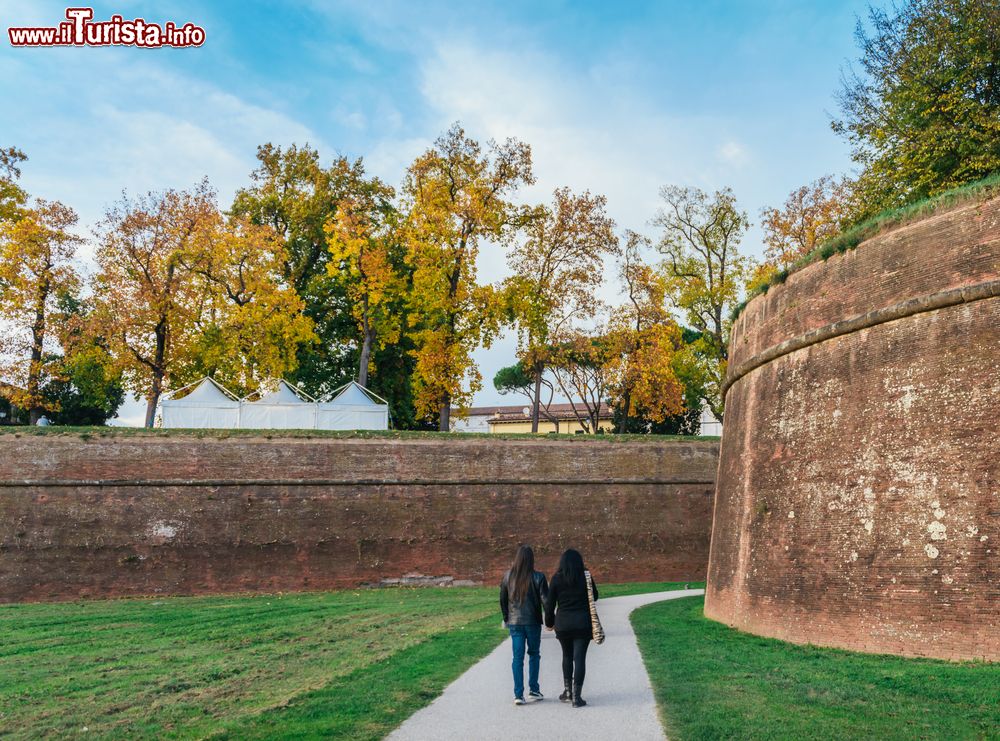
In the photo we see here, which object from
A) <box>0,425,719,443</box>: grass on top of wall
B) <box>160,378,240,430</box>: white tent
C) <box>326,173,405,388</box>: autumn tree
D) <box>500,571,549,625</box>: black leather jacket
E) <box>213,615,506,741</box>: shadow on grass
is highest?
<box>326,173,405,388</box>: autumn tree

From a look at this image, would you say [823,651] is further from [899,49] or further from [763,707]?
[899,49]

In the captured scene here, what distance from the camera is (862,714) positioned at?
671cm

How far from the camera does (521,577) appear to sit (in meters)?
7.55

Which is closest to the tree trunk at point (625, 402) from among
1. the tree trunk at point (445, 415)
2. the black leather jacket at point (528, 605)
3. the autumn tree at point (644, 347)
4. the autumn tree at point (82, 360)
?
the autumn tree at point (644, 347)

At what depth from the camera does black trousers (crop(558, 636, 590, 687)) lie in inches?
283

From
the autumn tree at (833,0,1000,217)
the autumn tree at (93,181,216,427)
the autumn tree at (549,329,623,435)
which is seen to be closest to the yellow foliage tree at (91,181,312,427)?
the autumn tree at (93,181,216,427)

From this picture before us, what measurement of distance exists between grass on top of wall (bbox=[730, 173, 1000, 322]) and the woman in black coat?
722cm

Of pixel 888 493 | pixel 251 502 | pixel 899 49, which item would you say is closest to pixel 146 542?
pixel 251 502

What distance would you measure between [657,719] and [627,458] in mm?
15889

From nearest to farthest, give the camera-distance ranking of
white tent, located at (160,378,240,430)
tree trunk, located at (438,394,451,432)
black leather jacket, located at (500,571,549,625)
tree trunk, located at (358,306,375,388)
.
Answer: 1. black leather jacket, located at (500,571,549,625)
2. white tent, located at (160,378,240,430)
3. tree trunk, located at (438,394,451,432)
4. tree trunk, located at (358,306,375,388)

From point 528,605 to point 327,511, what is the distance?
44.8 feet

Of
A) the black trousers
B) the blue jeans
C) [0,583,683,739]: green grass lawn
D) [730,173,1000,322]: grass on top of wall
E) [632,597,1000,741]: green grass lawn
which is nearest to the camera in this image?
[632,597,1000,741]: green grass lawn

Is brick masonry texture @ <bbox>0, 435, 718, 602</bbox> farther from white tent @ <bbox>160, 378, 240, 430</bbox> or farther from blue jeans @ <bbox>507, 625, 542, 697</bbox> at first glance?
blue jeans @ <bbox>507, 625, 542, 697</bbox>

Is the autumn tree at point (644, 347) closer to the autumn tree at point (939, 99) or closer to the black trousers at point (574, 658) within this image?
the autumn tree at point (939, 99)
